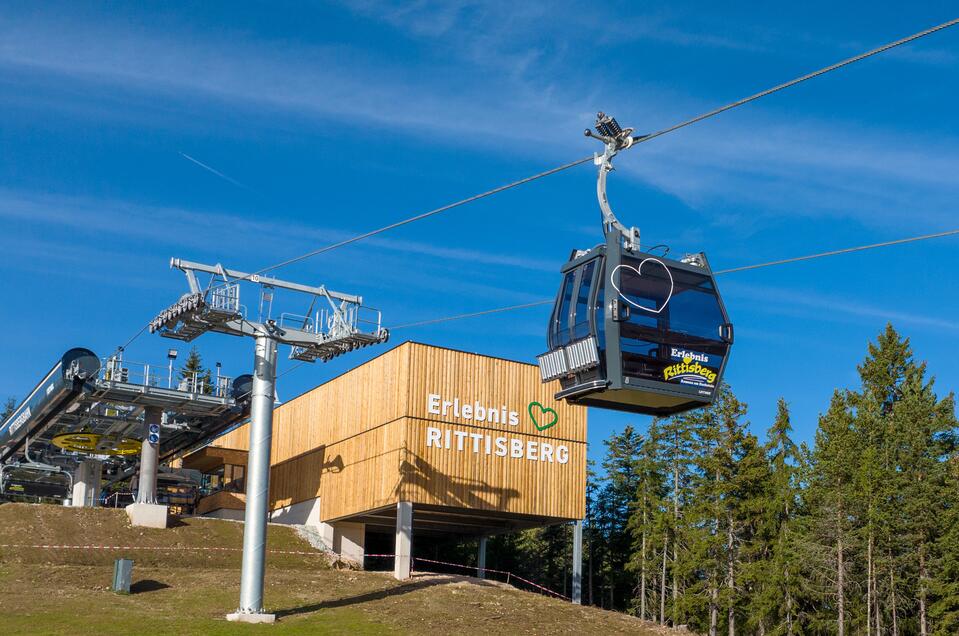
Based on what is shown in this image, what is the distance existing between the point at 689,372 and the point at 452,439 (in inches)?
843

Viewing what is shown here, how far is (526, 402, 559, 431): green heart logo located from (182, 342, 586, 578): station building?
39mm

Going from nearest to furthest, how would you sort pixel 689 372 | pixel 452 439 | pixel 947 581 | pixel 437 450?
pixel 689 372 → pixel 437 450 → pixel 452 439 → pixel 947 581

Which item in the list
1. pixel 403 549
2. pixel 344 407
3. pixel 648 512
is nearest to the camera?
pixel 403 549

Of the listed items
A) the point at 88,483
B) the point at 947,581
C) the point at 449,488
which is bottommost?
the point at 947,581

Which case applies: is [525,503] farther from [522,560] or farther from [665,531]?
[522,560]

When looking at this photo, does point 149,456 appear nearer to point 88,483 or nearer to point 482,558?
point 88,483

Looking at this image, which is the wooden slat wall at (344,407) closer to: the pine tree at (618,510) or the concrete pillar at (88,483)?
the concrete pillar at (88,483)

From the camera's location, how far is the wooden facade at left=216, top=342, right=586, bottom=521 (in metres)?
40.7

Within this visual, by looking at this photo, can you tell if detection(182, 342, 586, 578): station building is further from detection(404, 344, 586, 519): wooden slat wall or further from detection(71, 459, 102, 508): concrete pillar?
detection(71, 459, 102, 508): concrete pillar

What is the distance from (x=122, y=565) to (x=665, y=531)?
119 feet

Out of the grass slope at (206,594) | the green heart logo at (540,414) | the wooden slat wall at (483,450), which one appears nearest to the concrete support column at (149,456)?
the grass slope at (206,594)

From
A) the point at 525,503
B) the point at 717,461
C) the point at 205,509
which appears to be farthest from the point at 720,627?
the point at 205,509

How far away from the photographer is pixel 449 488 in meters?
40.8

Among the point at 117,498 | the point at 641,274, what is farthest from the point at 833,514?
the point at 117,498
